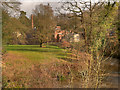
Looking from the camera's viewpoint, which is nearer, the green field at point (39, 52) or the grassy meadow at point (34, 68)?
the grassy meadow at point (34, 68)

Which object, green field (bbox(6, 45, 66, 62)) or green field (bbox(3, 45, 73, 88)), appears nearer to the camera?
green field (bbox(3, 45, 73, 88))

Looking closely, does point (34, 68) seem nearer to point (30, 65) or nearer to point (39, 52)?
point (30, 65)

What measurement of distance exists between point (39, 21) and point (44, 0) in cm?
57

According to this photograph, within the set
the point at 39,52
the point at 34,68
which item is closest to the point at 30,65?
the point at 34,68

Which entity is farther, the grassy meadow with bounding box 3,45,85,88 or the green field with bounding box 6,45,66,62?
the green field with bounding box 6,45,66,62

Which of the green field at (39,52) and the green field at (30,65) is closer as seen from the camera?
the green field at (30,65)

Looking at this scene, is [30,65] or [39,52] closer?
[30,65]

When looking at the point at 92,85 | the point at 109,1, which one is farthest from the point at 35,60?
the point at 109,1

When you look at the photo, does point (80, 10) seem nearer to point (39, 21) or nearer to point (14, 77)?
point (39, 21)

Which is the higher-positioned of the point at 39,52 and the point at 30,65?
the point at 39,52

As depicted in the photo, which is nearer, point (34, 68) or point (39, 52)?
point (34, 68)

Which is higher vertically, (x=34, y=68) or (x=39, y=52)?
(x=39, y=52)

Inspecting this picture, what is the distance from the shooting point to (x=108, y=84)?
3307 mm

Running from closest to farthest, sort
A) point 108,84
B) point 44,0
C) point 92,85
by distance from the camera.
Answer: point 92,85, point 44,0, point 108,84
